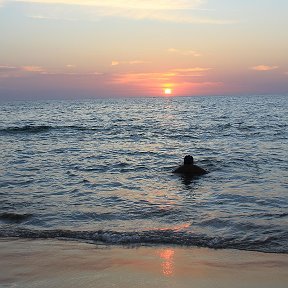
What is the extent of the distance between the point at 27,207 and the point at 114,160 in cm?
887

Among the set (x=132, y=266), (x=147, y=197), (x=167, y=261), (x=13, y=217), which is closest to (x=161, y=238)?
(x=167, y=261)

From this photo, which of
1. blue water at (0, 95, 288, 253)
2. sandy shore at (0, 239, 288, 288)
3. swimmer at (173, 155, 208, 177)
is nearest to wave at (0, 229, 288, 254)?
blue water at (0, 95, 288, 253)

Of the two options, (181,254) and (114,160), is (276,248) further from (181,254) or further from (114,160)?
(114,160)

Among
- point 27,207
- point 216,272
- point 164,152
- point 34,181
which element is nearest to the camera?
point 216,272

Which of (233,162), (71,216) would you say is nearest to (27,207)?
(71,216)

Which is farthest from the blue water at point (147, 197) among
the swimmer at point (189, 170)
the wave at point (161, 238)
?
the swimmer at point (189, 170)

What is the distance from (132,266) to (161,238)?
1882mm

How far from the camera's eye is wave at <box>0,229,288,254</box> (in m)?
7.43

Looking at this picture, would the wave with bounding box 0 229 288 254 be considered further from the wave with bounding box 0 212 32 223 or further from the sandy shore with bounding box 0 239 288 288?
the wave with bounding box 0 212 32 223

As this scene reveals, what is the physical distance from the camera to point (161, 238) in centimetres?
788

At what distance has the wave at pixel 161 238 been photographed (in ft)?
24.4

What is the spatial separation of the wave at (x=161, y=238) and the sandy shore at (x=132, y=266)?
0.33m

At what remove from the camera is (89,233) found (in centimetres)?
832

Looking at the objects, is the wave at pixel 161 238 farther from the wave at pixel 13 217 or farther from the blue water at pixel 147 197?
the wave at pixel 13 217
